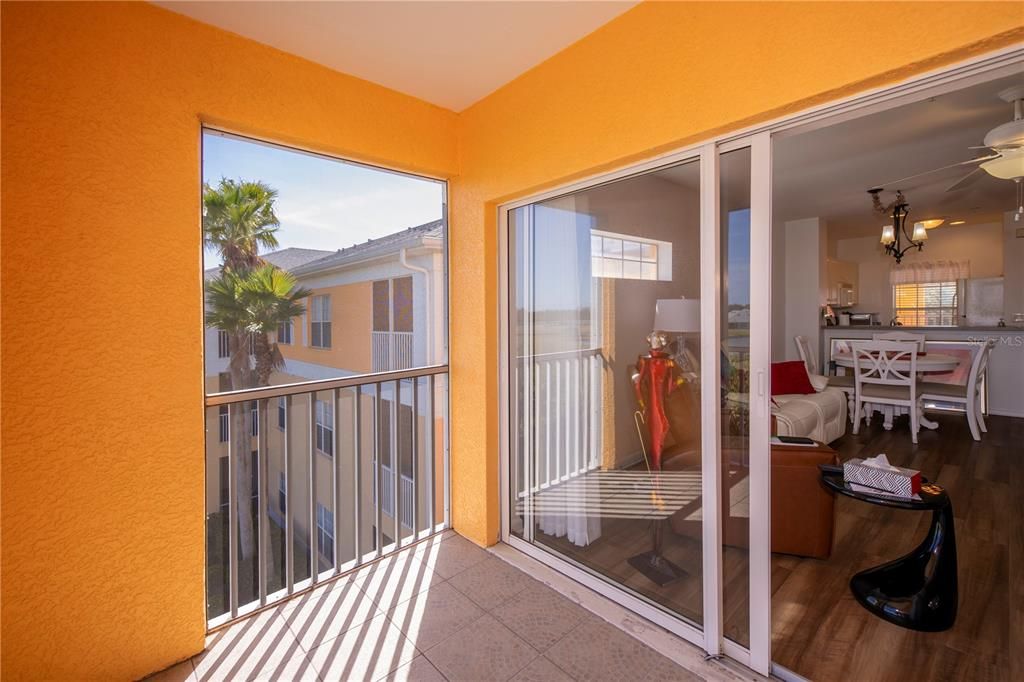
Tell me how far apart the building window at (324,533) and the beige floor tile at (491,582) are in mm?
712

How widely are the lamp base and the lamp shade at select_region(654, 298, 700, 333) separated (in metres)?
1.04

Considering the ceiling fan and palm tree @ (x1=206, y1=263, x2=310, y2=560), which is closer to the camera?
the ceiling fan

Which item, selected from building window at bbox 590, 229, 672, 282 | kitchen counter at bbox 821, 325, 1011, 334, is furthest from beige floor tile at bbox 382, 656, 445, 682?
kitchen counter at bbox 821, 325, 1011, 334

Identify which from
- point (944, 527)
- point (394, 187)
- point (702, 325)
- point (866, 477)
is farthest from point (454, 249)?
point (944, 527)

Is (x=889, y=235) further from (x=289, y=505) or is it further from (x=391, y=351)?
(x=289, y=505)

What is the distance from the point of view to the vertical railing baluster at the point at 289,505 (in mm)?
2303

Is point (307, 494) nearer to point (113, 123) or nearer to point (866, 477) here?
point (113, 123)

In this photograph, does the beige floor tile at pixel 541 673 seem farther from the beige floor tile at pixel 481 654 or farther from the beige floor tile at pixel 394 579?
the beige floor tile at pixel 394 579

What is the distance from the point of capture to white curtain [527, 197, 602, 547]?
231 cm

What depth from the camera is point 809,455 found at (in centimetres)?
229

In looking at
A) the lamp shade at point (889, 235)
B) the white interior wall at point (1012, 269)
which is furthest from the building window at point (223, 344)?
the white interior wall at point (1012, 269)

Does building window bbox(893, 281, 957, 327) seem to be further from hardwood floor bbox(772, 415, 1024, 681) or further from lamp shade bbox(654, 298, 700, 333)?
lamp shade bbox(654, 298, 700, 333)

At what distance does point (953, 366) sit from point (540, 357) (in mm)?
4487

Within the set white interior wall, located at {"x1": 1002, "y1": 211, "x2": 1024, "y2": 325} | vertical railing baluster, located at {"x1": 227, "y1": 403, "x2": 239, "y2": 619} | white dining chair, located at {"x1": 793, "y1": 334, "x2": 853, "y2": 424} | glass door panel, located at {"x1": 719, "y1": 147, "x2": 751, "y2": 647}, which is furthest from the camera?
white interior wall, located at {"x1": 1002, "y1": 211, "x2": 1024, "y2": 325}
